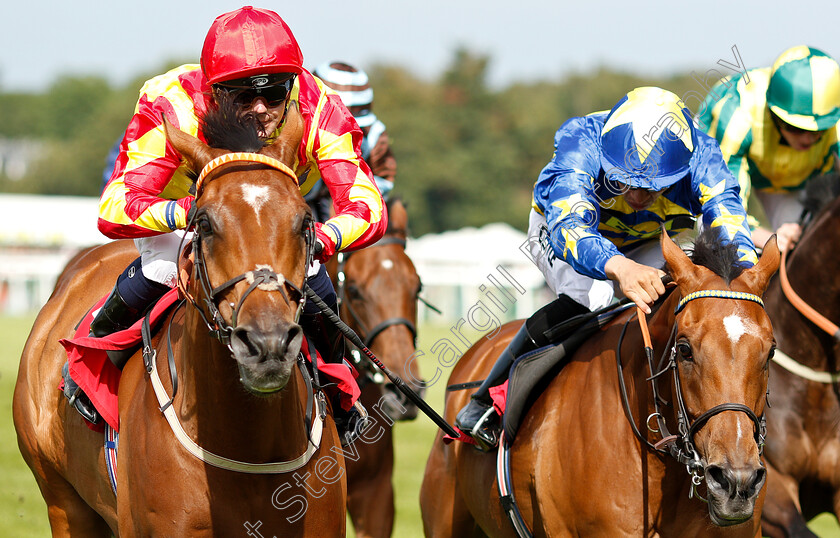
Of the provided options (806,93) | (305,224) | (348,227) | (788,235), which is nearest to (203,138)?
(348,227)

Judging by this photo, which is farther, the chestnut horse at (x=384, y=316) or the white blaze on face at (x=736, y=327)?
the chestnut horse at (x=384, y=316)

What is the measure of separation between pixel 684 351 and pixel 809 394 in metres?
2.04

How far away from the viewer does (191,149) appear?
128 inches

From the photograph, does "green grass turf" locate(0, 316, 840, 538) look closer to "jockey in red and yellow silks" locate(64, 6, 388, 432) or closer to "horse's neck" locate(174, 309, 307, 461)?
"jockey in red and yellow silks" locate(64, 6, 388, 432)

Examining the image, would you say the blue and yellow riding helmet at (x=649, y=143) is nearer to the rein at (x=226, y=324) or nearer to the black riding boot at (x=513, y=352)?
the black riding boot at (x=513, y=352)

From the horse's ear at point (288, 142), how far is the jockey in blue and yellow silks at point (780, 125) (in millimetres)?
3038

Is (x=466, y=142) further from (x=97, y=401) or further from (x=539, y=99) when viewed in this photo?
(x=97, y=401)

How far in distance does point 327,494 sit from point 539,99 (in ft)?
234

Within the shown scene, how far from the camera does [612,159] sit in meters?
4.32

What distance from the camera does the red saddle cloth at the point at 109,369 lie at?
3857mm

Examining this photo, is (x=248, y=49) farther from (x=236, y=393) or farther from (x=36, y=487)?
(x=36, y=487)

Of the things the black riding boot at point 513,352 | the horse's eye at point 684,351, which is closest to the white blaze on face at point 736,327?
the horse's eye at point 684,351

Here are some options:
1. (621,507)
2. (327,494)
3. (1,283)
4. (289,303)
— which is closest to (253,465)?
(327,494)

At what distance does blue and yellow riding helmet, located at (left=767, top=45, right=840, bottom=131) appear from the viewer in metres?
5.77
